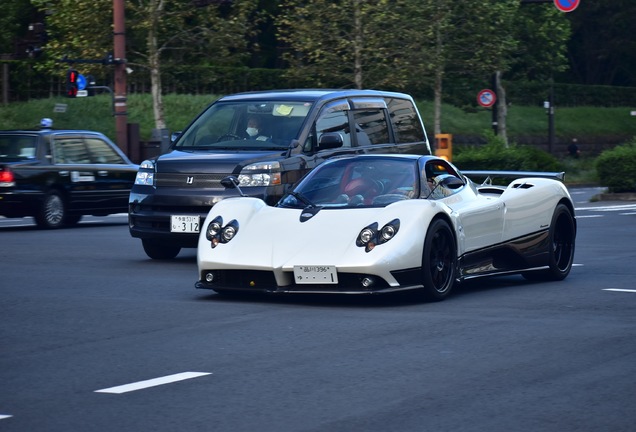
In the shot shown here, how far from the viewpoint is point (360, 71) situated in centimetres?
4644

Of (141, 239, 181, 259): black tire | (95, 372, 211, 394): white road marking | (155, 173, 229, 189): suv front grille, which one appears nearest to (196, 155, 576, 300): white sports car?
(155, 173, 229, 189): suv front grille

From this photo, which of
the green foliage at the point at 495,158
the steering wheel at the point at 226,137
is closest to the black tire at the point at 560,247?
the steering wheel at the point at 226,137

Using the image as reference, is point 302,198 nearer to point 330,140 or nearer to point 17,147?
point 330,140

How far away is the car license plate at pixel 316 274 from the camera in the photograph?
9852 millimetres

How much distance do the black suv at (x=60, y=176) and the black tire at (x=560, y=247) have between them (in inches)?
385

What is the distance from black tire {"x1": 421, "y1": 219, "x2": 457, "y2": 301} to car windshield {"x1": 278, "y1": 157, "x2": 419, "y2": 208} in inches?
21.1

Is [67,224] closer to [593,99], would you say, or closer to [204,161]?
[204,161]

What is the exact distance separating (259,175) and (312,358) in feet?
20.1

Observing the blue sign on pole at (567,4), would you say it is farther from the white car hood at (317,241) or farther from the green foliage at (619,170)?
the white car hood at (317,241)

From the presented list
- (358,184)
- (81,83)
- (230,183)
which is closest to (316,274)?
(358,184)

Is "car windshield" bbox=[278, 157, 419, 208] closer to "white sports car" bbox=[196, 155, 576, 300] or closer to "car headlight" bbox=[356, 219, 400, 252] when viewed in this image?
"white sports car" bbox=[196, 155, 576, 300]

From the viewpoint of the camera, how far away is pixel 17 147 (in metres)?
20.4

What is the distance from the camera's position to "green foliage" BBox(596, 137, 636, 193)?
32.1 m

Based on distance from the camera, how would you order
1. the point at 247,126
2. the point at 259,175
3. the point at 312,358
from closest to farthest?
1. the point at 312,358
2. the point at 259,175
3. the point at 247,126
